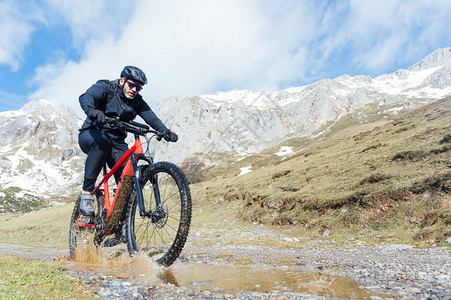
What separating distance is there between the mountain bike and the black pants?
1.35ft

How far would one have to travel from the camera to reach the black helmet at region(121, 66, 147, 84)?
6824 millimetres

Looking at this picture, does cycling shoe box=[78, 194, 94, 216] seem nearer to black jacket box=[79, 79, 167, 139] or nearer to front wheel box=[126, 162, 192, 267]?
front wheel box=[126, 162, 192, 267]

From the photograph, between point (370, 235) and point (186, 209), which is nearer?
point (186, 209)

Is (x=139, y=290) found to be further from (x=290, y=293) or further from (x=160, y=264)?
(x=290, y=293)

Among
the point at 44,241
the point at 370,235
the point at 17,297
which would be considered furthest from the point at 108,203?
the point at 44,241

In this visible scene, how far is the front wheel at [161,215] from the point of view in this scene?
5.56 m

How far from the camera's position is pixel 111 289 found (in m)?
4.06

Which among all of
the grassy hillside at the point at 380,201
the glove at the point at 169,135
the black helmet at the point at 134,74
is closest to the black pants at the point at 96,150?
the black helmet at the point at 134,74

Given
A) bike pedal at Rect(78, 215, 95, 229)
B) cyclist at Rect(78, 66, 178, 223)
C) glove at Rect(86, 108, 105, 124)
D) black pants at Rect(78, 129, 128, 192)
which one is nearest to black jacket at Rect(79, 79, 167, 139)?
cyclist at Rect(78, 66, 178, 223)

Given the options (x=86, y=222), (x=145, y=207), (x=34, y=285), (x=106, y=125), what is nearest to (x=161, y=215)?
(x=145, y=207)

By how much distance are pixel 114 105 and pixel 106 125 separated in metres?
0.68

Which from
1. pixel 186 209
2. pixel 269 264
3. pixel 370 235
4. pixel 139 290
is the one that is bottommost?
pixel 370 235

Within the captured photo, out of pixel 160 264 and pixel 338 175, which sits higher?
pixel 338 175

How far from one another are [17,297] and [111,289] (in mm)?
1190
